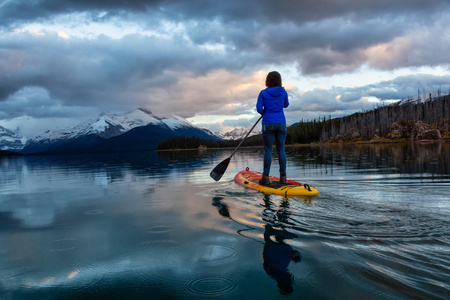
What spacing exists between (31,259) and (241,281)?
12.7 feet

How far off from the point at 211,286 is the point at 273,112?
8418mm

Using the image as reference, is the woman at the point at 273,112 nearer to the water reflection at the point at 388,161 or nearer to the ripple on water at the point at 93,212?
the ripple on water at the point at 93,212

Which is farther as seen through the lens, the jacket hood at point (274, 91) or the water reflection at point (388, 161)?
the water reflection at point (388, 161)

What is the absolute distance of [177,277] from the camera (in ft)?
12.6

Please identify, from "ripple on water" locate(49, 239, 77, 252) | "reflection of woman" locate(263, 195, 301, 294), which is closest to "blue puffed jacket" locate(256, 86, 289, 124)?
"reflection of woman" locate(263, 195, 301, 294)

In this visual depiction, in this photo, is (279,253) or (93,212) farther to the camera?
(93,212)

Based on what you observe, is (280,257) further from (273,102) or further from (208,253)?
(273,102)

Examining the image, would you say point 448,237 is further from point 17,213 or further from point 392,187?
point 17,213

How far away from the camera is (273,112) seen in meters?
11.0

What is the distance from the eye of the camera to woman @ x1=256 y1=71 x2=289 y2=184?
10898 millimetres

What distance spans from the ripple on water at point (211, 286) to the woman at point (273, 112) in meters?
7.58

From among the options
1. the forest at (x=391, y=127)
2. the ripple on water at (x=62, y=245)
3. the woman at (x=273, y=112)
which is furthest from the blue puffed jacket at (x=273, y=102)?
the forest at (x=391, y=127)

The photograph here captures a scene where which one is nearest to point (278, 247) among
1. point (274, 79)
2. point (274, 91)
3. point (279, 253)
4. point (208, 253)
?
point (279, 253)

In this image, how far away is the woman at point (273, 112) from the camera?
429 inches
